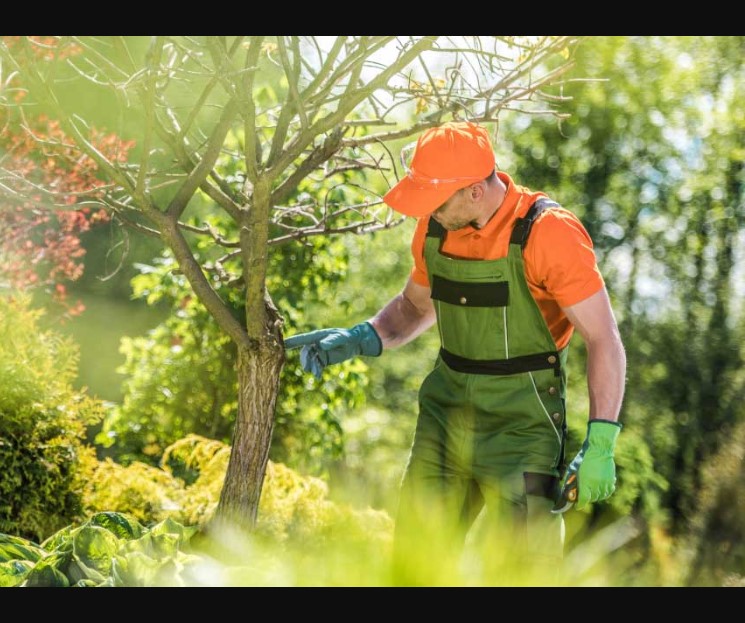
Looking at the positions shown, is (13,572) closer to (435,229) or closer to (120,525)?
(120,525)

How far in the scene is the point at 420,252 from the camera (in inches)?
118

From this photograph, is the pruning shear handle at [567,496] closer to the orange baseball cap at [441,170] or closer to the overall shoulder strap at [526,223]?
the overall shoulder strap at [526,223]

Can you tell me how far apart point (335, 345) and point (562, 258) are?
0.84 m

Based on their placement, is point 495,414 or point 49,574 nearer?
point 49,574

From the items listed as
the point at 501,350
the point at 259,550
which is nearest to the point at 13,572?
the point at 259,550

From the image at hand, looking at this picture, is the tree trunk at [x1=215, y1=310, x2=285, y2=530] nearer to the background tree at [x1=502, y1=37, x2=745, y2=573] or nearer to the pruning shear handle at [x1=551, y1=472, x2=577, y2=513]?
the pruning shear handle at [x1=551, y1=472, x2=577, y2=513]

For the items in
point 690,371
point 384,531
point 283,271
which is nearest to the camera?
point 384,531

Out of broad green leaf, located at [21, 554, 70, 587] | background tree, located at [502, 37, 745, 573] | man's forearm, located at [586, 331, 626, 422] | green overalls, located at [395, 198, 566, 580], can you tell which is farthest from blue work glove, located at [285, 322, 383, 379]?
background tree, located at [502, 37, 745, 573]

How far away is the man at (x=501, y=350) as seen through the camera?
261 cm
